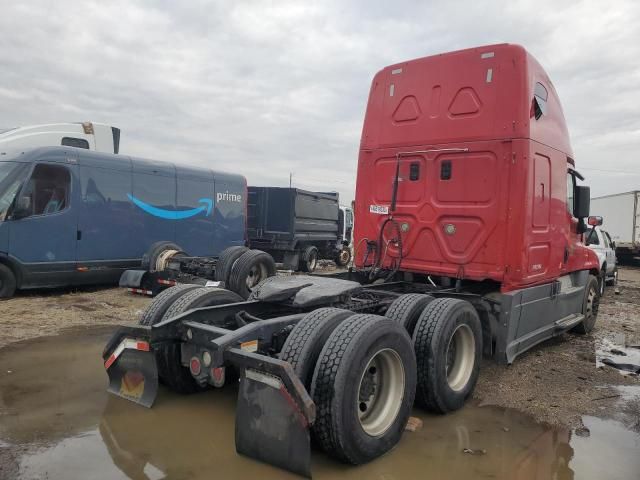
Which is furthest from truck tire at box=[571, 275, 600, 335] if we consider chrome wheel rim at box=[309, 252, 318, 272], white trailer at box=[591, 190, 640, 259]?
white trailer at box=[591, 190, 640, 259]

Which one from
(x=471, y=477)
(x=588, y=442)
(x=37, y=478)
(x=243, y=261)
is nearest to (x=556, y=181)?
(x=588, y=442)

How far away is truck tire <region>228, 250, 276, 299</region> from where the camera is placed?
28.5 ft

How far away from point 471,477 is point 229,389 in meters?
2.37

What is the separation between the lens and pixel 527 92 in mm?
5320

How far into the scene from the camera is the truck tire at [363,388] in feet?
10.3

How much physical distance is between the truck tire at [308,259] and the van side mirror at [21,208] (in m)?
8.88

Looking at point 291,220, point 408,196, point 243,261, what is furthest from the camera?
point 291,220

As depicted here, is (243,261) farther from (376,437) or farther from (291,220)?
(291,220)

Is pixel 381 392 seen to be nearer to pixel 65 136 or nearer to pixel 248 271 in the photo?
pixel 248 271

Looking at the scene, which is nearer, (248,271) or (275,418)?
(275,418)

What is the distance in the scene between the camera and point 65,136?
11.6 m

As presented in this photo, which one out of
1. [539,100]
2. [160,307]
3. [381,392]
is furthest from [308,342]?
[539,100]

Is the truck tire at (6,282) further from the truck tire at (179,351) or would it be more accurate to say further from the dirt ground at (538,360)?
the truck tire at (179,351)

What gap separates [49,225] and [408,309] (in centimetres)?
757
